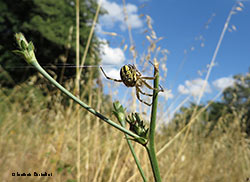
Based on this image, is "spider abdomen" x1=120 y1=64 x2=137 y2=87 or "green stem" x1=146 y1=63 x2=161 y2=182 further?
"spider abdomen" x1=120 y1=64 x2=137 y2=87

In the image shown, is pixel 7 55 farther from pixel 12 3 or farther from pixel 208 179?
pixel 208 179

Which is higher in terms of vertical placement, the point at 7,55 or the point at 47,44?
the point at 47,44

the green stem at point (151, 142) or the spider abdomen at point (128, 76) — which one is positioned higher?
the spider abdomen at point (128, 76)

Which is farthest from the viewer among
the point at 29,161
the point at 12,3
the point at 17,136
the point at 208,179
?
the point at 12,3

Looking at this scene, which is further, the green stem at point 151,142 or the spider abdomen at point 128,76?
the spider abdomen at point 128,76

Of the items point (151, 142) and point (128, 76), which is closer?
point (151, 142)

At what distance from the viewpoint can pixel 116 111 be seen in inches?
15.2

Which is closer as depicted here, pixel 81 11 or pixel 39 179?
pixel 39 179

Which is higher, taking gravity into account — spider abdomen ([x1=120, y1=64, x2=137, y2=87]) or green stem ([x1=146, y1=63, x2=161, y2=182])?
spider abdomen ([x1=120, y1=64, x2=137, y2=87])

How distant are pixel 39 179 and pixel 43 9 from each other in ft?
34.4

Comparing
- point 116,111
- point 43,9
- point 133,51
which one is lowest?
point 116,111

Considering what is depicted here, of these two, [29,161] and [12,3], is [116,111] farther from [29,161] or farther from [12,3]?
[12,3]

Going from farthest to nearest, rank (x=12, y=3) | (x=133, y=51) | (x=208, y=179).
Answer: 1. (x=12, y=3)
2. (x=208, y=179)
3. (x=133, y=51)

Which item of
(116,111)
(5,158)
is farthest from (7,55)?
(116,111)
